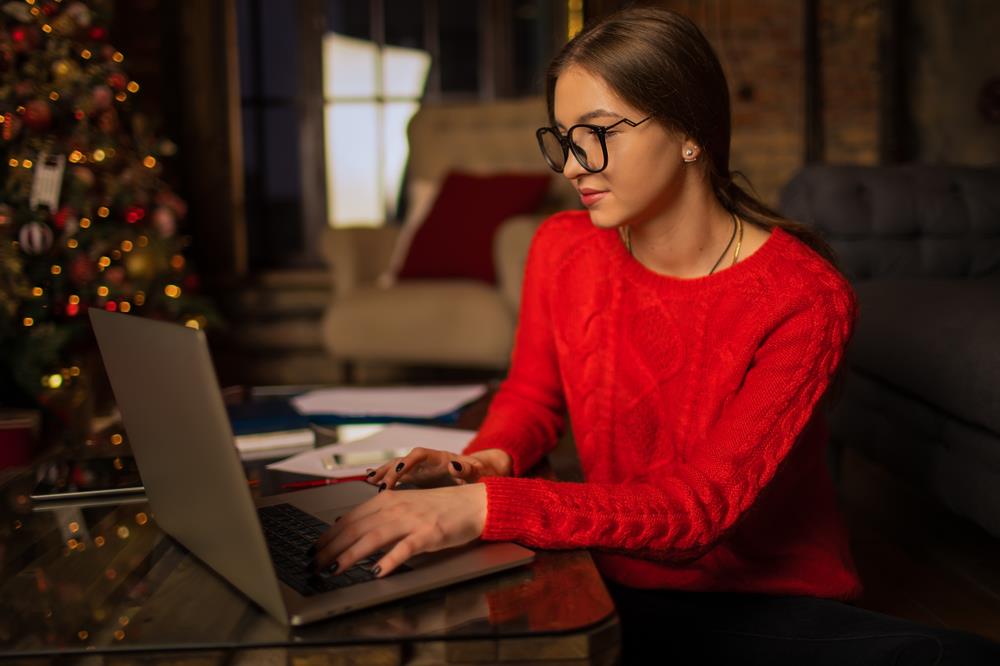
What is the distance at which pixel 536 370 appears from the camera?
1.23 m

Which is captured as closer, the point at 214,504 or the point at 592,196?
the point at 214,504

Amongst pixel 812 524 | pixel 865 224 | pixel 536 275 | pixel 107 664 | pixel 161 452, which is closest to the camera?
pixel 107 664

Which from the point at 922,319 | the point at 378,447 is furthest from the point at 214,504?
the point at 922,319

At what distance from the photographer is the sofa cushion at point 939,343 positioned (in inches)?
61.2

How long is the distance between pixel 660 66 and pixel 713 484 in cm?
40

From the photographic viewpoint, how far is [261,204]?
488cm

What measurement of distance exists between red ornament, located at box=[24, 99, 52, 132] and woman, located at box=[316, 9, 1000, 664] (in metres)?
1.93

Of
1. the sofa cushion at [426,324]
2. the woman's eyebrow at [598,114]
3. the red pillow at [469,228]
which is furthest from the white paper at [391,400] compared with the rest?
the red pillow at [469,228]

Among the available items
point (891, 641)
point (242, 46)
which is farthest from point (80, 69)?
point (891, 641)

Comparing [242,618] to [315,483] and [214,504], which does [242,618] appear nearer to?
[214,504]

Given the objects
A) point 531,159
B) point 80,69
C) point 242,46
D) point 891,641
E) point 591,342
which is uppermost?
point 242,46

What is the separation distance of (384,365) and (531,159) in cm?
110

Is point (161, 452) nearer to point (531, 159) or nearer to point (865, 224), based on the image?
point (865, 224)

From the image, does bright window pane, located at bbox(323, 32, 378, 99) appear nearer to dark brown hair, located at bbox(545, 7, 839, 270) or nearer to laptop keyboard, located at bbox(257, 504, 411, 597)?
dark brown hair, located at bbox(545, 7, 839, 270)
